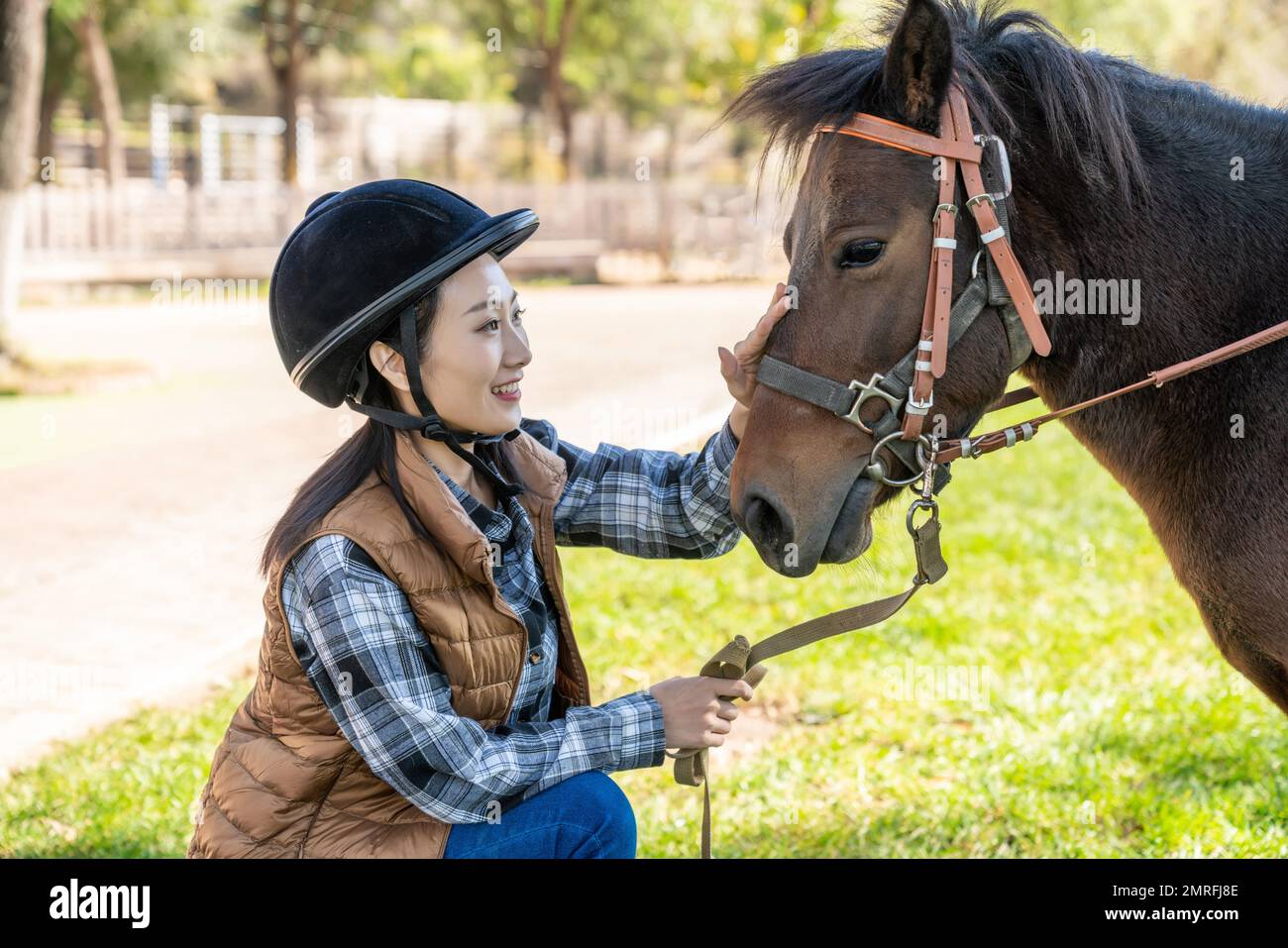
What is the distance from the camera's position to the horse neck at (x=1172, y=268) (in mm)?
2457

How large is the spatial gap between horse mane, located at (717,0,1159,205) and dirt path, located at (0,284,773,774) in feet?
10.9

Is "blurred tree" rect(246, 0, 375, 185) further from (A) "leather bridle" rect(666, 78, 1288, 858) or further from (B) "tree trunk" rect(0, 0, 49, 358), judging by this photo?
(A) "leather bridle" rect(666, 78, 1288, 858)

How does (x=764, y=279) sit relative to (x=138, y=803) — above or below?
above

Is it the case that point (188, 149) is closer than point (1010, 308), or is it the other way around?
point (1010, 308)

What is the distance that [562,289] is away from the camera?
1977 cm

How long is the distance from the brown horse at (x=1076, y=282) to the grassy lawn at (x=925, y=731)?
1.55 feet

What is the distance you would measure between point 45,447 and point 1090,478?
289 inches

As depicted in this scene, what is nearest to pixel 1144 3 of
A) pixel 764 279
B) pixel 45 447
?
pixel 764 279

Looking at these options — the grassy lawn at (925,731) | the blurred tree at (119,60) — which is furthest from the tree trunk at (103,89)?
the grassy lawn at (925,731)

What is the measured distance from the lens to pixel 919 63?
236cm

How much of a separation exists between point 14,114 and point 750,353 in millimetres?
10079

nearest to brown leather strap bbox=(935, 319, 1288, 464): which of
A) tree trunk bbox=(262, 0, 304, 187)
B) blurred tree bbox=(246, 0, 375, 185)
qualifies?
tree trunk bbox=(262, 0, 304, 187)
